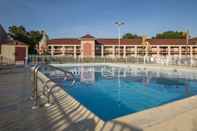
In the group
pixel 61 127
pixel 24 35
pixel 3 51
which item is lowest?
pixel 61 127

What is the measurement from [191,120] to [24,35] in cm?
4334

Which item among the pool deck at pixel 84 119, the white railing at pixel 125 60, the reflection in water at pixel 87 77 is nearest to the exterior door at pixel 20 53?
the white railing at pixel 125 60

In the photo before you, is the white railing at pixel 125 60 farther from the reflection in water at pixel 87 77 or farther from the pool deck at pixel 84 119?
the pool deck at pixel 84 119

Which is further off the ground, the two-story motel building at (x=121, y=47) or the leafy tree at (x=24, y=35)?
the leafy tree at (x=24, y=35)

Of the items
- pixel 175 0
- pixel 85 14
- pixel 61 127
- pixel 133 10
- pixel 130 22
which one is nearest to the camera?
pixel 61 127

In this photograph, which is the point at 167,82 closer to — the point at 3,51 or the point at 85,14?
the point at 3,51

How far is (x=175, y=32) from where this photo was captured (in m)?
62.3

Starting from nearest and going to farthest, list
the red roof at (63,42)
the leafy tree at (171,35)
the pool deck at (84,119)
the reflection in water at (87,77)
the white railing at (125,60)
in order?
the pool deck at (84,119), the reflection in water at (87,77), the white railing at (125,60), the red roof at (63,42), the leafy tree at (171,35)

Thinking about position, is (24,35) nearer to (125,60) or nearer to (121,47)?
(121,47)

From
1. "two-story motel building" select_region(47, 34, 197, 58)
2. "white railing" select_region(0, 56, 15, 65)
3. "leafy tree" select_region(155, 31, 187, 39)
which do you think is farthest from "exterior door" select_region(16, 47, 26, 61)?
"leafy tree" select_region(155, 31, 187, 39)

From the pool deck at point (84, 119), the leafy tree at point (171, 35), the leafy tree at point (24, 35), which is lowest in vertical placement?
the pool deck at point (84, 119)

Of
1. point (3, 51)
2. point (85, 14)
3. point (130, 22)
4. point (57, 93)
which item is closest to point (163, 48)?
point (130, 22)

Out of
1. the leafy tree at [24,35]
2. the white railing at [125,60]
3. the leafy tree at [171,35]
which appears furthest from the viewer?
the leafy tree at [171,35]

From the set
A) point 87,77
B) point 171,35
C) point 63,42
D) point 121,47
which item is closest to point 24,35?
point 63,42
